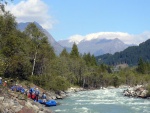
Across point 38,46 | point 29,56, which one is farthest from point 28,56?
point 38,46

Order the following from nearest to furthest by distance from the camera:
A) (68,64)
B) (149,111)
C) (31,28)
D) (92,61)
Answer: (149,111) < (31,28) < (68,64) < (92,61)

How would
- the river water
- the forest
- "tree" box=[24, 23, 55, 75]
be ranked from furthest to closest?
"tree" box=[24, 23, 55, 75], the forest, the river water

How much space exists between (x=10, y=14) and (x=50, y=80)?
15.1 meters

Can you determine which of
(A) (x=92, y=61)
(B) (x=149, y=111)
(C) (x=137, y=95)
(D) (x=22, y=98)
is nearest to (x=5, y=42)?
(D) (x=22, y=98)

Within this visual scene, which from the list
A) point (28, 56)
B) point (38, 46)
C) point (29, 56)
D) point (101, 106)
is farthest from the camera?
point (38, 46)

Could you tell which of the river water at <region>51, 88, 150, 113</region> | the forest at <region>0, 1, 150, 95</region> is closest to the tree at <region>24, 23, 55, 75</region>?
the forest at <region>0, 1, 150, 95</region>

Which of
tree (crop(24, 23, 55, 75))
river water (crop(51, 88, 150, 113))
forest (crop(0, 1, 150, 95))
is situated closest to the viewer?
river water (crop(51, 88, 150, 113))

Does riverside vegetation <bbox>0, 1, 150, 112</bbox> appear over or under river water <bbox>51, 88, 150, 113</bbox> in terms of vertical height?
over

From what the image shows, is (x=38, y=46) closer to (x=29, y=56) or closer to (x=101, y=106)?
(x=29, y=56)

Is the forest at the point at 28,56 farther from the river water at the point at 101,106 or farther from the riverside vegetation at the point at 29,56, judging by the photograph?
the river water at the point at 101,106

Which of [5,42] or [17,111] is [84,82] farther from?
[17,111]

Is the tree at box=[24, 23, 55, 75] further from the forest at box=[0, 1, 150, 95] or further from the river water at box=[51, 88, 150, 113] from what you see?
the river water at box=[51, 88, 150, 113]

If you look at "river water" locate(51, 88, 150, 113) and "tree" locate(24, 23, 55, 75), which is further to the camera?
"tree" locate(24, 23, 55, 75)

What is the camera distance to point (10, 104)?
2156 centimetres
